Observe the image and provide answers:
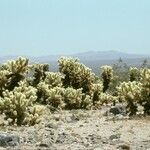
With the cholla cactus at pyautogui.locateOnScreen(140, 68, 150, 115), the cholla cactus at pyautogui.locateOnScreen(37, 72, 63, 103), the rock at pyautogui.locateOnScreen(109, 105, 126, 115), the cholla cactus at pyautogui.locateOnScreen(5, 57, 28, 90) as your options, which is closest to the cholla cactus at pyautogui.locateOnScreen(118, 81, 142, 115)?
the cholla cactus at pyautogui.locateOnScreen(140, 68, 150, 115)

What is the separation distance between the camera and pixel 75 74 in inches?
1144

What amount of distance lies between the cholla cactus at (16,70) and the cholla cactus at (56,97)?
1.84 meters

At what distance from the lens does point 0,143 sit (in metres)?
13.2

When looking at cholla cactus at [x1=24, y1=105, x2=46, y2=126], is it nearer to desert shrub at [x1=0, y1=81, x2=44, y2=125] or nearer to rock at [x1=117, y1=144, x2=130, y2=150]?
desert shrub at [x1=0, y1=81, x2=44, y2=125]

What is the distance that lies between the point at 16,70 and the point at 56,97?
2.64 m

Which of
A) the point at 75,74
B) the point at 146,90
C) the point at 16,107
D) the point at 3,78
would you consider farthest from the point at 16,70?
the point at 146,90

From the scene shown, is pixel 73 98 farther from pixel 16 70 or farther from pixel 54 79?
pixel 16 70

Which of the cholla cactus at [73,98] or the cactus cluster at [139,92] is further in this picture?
the cholla cactus at [73,98]

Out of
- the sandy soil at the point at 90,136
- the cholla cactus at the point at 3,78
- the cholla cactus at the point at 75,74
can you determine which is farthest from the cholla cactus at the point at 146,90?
the cholla cactus at the point at 75,74

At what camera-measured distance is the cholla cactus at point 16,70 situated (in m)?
25.5

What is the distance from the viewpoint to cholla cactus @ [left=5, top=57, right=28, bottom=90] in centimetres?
2552

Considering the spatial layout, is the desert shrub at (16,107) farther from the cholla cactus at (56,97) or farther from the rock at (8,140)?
the cholla cactus at (56,97)

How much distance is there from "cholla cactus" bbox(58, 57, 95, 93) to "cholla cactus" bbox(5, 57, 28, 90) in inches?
135

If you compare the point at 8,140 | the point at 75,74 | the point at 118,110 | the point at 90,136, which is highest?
the point at 75,74
